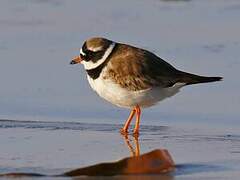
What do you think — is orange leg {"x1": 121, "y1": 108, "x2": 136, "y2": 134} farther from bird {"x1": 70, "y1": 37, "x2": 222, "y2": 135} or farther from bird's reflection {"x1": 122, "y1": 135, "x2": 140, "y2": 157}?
bird's reflection {"x1": 122, "y1": 135, "x2": 140, "y2": 157}

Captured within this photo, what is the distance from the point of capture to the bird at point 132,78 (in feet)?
27.7

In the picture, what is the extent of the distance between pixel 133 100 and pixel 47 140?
1051 millimetres

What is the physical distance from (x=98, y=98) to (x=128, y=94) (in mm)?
952

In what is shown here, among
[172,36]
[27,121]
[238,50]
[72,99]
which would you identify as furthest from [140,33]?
[27,121]

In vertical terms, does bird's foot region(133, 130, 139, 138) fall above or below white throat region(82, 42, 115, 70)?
below

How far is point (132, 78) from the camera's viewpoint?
27.7ft

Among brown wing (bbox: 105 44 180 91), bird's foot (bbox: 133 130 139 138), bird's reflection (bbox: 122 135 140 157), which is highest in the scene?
brown wing (bbox: 105 44 180 91)

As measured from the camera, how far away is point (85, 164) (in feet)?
22.8

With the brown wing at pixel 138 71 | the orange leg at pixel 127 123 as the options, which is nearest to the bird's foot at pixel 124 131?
the orange leg at pixel 127 123

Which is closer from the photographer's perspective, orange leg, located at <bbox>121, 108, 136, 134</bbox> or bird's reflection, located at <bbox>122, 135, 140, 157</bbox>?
bird's reflection, located at <bbox>122, 135, 140, 157</bbox>

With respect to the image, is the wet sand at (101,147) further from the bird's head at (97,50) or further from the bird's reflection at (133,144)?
the bird's head at (97,50)

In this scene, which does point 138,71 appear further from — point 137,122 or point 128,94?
point 137,122

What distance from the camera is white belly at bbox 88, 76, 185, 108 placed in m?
8.42

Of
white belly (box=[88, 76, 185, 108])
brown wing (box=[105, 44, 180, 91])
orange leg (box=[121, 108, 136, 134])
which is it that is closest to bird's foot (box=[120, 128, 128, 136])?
orange leg (box=[121, 108, 136, 134])
